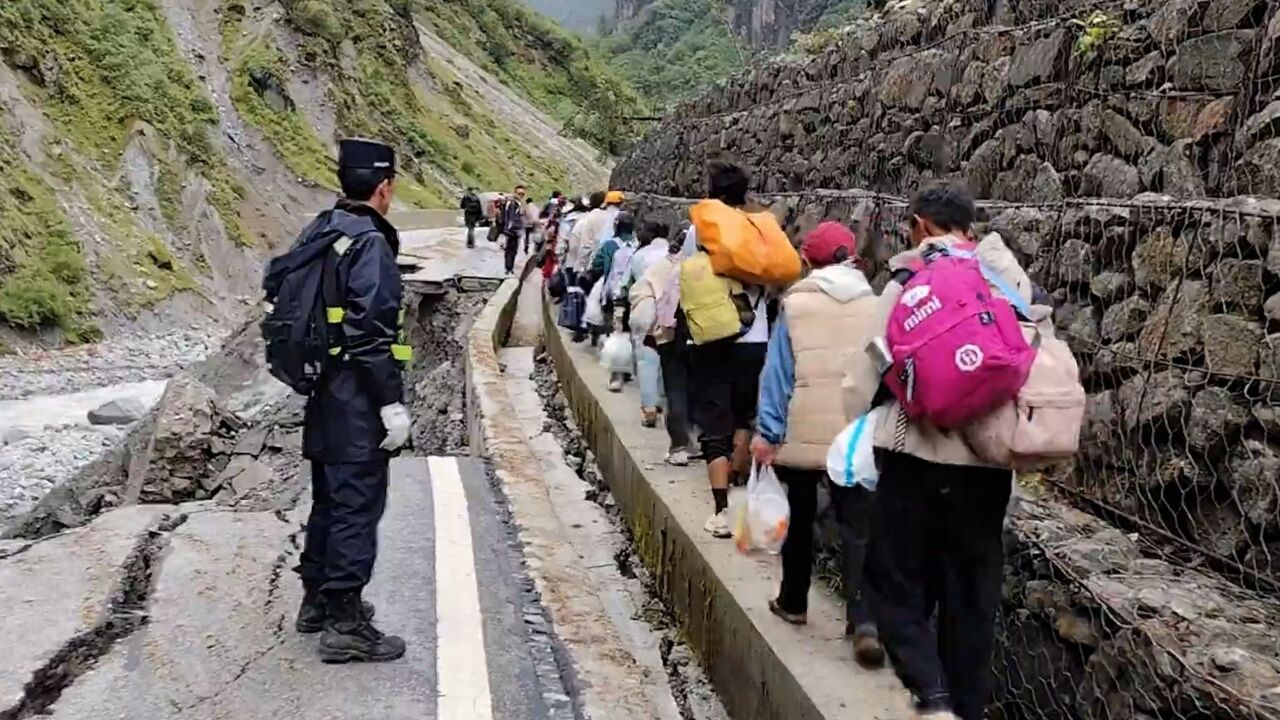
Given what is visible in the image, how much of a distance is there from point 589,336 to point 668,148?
6.98 meters

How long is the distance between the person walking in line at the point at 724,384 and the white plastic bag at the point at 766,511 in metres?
1.32

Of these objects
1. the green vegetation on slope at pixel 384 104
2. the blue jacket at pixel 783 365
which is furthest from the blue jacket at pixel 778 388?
the green vegetation on slope at pixel 384 104

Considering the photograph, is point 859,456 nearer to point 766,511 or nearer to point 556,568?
point 766,511

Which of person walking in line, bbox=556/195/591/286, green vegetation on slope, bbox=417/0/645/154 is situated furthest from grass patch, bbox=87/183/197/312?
green vegetation on slope, bbox=417/0/645/154

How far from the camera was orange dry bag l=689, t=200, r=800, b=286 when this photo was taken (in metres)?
6.14

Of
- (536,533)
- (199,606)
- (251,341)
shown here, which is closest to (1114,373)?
(536,533)

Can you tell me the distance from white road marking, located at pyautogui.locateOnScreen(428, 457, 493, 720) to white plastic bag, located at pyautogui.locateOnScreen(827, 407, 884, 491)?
172 centimetres

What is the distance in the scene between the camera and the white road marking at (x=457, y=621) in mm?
4773

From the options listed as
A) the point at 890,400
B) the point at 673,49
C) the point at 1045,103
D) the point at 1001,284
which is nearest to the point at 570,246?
the point at 1045,103

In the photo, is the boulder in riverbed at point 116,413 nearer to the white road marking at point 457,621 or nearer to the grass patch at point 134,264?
the grass patch at point 134,264

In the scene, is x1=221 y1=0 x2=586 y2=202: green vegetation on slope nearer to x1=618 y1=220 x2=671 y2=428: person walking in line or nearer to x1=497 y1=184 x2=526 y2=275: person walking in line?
x1=497 y1=184 x2=526 y2=275: person walking in line

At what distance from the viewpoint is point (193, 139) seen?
35.7m

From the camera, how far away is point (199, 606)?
5.73 metres

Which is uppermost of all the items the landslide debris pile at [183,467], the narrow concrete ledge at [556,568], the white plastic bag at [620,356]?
the white plastic bag at [620,356]
